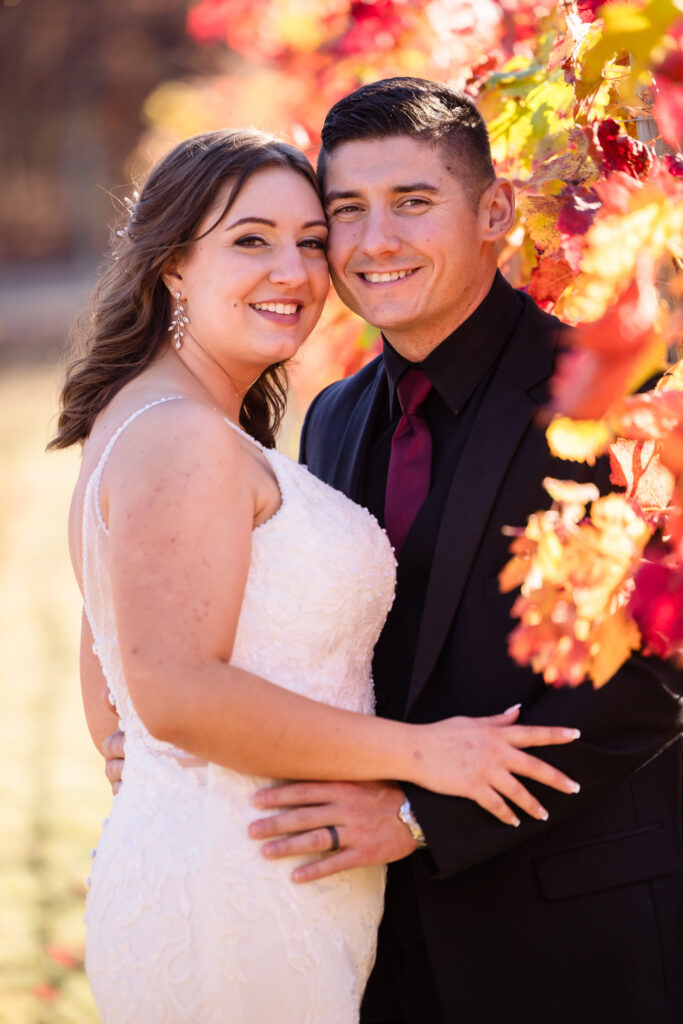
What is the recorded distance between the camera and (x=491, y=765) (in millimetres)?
1979

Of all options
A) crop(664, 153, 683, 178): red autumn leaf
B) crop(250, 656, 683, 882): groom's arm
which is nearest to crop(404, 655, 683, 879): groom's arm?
crop(250, 656, 683, 882): groom's arm

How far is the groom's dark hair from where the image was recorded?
2.44 m

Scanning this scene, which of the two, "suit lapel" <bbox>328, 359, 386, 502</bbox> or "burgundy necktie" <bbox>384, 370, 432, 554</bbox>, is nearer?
"burgundy necktie" <bbox>384, 370, 432, 554</bbox>

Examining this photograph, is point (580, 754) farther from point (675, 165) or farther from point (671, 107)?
point (671, 107)

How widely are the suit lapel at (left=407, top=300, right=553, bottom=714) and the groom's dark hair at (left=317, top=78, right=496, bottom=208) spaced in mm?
533

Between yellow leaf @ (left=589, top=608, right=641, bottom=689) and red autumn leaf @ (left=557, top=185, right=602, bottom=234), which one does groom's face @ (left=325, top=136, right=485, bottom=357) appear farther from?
yellow leaf @ (left=589, top=608, right=641, bottom=689)

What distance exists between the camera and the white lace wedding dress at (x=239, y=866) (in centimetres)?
194

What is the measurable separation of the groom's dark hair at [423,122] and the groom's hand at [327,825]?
1.33 metres

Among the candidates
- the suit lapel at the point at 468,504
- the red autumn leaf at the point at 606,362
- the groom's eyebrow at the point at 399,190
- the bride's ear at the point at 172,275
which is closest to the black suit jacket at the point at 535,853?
the suit lapel at the point at 468,504

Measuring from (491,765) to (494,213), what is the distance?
4.09 ft

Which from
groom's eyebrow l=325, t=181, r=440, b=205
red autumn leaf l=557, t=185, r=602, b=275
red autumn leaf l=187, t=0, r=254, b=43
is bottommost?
red autumn leaf l=557, t=185, r=602, b=275

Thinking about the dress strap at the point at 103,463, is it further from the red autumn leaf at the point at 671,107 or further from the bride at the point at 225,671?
the red autumn leaf at the point at 671,107

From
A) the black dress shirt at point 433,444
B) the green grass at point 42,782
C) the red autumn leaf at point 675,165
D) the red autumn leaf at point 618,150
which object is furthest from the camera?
the green grass at point 42,782

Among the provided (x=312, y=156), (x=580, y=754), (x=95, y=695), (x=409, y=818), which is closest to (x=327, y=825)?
(x=409, y=818)
